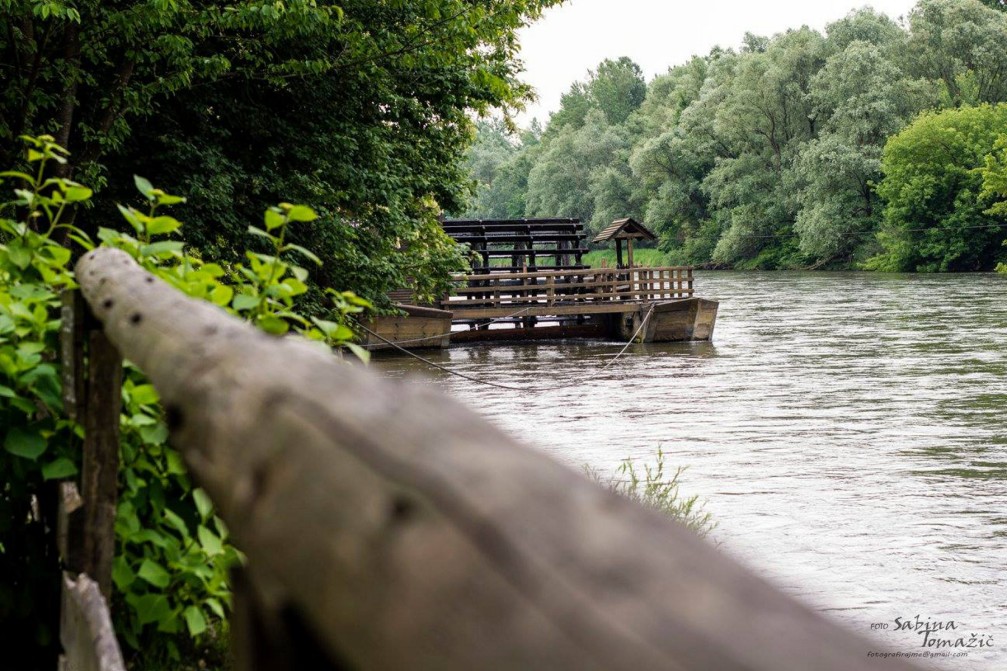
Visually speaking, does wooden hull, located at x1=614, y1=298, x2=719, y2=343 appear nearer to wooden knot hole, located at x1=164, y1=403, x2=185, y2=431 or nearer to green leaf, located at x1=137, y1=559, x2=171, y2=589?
green leaf, located at x1=137, y1=559, x2=171, y2=589

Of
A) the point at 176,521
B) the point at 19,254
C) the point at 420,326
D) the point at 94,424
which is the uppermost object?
the point at 19,254

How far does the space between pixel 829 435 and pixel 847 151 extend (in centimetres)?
4574

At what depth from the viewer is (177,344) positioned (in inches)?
61.1

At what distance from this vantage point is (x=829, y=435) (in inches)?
580

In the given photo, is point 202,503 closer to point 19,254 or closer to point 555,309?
point 19,254

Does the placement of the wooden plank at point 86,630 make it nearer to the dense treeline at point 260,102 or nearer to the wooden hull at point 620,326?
the dense treeline at point 260,102

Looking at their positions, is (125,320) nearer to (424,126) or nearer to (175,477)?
(175,477)

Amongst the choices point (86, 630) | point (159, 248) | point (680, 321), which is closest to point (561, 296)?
point (680, 321)

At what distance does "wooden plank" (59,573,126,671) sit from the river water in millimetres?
1317

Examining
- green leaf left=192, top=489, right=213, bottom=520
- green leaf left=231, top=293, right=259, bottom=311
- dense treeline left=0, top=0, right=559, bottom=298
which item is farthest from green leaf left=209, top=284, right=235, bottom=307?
dense treeline left=0, top=0, right=559, bottom=298

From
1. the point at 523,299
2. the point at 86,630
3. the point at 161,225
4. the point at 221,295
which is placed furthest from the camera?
the point at 523,299

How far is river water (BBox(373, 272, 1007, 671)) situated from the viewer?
8.44 metres

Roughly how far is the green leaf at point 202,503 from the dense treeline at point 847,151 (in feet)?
175

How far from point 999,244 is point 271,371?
57816 mm
